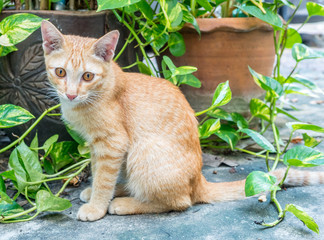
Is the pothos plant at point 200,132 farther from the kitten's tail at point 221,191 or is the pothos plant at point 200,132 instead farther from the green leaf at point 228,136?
the kitten's tail at point 221,191

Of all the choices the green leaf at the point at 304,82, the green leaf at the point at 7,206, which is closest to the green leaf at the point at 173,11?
the green leaf at the point at 304,82

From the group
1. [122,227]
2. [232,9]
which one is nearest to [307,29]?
[232,9]

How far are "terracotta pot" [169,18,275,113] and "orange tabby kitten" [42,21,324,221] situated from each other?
807 millimetres

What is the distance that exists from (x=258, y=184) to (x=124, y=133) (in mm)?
690

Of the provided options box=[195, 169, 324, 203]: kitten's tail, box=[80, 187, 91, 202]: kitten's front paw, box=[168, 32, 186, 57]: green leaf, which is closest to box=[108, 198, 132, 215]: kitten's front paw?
box=[80, 187, 91, 202]: kitten's front paw

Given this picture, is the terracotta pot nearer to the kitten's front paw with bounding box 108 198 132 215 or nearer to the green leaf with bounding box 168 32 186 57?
the green leaf with bounding box 168 32 186 57

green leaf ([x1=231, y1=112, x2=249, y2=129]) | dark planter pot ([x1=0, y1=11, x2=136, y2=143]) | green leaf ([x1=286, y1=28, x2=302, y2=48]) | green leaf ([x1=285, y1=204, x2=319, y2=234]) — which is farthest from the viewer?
green leaf ([x1=286, y1=28, x2=302, y2=48])

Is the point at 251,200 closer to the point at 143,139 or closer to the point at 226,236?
the point at 226,236

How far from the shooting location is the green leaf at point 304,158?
1579mm

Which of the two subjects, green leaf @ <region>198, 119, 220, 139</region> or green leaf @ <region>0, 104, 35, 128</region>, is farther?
green leaf @ <region>198, 119, 220, 139</region>

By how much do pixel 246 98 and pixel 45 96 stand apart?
1.46 m

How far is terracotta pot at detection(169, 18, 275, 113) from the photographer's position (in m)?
2.52

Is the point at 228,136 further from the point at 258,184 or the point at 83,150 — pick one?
the point at 83,150

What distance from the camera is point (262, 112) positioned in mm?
2447
